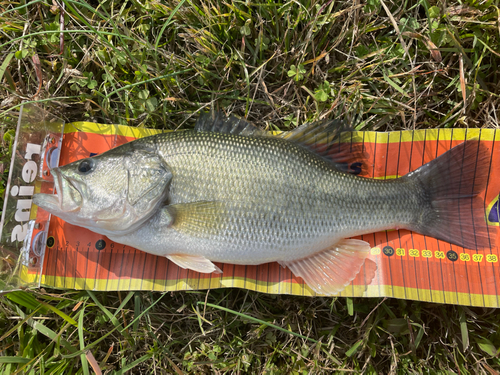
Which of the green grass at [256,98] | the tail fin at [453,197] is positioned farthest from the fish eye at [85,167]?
the tail fin at [453,197]

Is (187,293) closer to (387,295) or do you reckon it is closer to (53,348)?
(53,348)

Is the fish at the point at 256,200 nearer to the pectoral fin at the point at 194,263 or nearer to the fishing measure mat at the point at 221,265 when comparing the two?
the pectoral fin at the point at 194,263

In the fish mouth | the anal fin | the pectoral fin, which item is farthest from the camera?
the anal fin

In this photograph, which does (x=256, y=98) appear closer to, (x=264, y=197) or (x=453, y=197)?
(x=264, y=197)

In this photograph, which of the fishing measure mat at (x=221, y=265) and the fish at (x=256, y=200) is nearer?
the fish at (x=256, y=200)

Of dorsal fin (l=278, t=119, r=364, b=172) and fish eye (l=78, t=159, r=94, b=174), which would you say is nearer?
fish eye (l=78, t=159, r=94, b=174)

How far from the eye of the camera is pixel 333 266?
2.39 metres

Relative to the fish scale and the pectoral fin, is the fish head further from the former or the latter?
the pectoral fin

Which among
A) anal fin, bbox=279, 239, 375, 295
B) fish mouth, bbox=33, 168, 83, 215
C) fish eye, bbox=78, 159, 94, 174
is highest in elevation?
fish eye, bbox=78, 159, 94, 174

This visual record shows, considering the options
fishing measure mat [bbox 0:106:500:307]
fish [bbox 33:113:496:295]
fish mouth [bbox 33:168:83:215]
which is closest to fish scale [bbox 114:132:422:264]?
fish [bbox 33:113:496:295]

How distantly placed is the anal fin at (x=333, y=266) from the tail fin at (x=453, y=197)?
51 centimetres

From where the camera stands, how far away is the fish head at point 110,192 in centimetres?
210

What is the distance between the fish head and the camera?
6.88ft

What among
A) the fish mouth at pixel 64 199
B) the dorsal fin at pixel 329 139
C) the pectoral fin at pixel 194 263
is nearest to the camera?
the fish mouth at pixel 64 199
